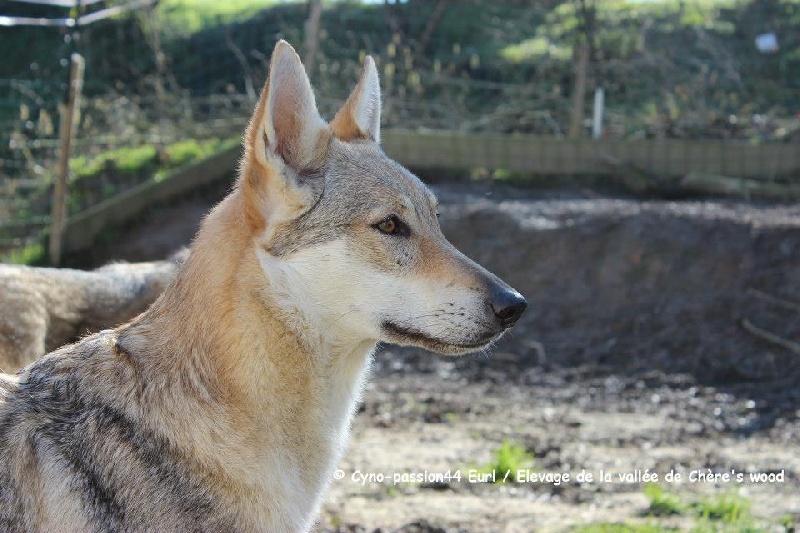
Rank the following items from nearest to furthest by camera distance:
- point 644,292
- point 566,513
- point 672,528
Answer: point 672,528 → point 566,513 → point 644,292

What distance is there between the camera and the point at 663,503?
489cm

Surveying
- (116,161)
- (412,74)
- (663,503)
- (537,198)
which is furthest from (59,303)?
(412,74)

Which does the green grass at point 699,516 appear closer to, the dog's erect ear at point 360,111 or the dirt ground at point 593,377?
the dirt ground at point 593,377

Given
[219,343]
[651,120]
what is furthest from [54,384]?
[651,120]

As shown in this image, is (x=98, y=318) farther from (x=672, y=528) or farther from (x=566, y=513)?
(x=672, y=528)

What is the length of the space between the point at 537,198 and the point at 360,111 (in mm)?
6942

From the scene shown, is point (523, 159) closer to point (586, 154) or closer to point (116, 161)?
point (586, 154)

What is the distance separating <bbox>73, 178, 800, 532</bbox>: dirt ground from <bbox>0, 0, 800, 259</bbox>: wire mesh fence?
6.07 ft

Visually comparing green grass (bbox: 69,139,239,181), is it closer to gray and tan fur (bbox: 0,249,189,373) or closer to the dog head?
gray and tan fur (bbox: 0,249,189,373)

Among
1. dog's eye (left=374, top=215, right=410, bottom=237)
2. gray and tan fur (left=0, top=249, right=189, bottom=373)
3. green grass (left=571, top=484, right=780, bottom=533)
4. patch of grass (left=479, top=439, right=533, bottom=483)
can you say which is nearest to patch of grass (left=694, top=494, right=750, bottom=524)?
green grass (left=571, top=484, right=780, bottom=533)

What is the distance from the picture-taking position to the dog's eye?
3.50m

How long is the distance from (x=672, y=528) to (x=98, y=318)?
3079mm

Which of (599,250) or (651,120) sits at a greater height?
(651,120)

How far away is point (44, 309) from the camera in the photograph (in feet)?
16.7
